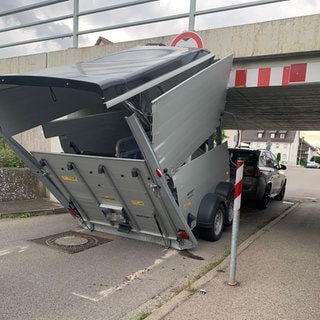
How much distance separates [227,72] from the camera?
6453 millimetres

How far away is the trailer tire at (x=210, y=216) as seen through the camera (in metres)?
6.36

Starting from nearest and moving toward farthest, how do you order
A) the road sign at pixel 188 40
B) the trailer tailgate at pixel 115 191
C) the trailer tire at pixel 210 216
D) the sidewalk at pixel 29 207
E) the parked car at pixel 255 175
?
1. the trailer tailgate at pixel 115 191
2. the trailer tire at pixel 210 216
3. the road sign at pixel 188 40
4. the sidewalk at pixel 29 207
5. the parked car at pixel 255 175

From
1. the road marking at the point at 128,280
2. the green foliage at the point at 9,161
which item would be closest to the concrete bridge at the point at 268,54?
the road marking at the point at 128,280

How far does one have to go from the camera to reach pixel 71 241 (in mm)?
6473

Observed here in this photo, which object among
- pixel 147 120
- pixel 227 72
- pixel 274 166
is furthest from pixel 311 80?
pixel 274 166

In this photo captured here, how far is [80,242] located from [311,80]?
454 centimetres

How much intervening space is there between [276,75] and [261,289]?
3445 millimetres

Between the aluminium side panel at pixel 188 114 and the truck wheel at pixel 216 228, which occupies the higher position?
the aluminium side panel at pixel 188 114

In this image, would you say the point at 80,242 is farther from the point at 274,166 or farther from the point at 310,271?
the point at 274,166

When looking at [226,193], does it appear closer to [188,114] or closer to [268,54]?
[188,114]

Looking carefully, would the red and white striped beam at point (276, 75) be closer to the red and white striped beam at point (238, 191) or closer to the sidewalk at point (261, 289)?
the red and white striped beam at point (238, 191)

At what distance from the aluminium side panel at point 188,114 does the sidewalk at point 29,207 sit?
4.29 m

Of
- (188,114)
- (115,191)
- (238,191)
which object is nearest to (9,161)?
(115,191)

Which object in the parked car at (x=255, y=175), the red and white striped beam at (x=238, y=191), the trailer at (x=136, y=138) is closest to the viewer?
the red and white striped beam at (x=238, y=191)
